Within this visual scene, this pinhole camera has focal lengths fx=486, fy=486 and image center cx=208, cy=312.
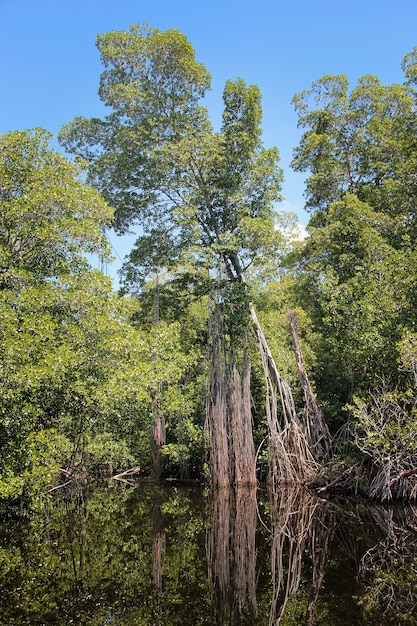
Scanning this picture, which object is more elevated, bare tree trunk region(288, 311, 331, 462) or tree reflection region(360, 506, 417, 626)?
bare tree trunk region(288, 311, 331, 462)

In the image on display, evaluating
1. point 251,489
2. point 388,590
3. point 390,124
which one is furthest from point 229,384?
point 390,124

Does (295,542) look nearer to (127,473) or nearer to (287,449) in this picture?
(287,449)

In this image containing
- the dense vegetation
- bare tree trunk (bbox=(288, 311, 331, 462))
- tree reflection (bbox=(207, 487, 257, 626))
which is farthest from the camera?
bare tree trunk (bbox=(288, 311, 331, 462))

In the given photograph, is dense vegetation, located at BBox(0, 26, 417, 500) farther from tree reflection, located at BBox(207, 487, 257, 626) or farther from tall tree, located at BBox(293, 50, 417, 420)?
tree reflection, located at BBox(207, 487, 257, 626)

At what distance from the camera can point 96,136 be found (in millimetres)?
12773

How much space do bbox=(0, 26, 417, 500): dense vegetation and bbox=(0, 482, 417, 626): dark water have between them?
40.1 inches

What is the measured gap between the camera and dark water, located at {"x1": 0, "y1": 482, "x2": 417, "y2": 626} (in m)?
4.08

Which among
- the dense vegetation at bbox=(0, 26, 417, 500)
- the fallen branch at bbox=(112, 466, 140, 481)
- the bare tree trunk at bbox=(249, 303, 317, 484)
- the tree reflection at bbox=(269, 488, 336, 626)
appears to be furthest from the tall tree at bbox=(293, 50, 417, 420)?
the fallen branch at bbox=(112, 466, 140, 481)

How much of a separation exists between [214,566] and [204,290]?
7526 millimetres

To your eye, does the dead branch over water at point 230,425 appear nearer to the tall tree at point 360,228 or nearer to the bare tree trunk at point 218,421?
the bare tree trunk at point 218,421

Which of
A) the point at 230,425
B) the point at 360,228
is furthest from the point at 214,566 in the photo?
the point at 360,228

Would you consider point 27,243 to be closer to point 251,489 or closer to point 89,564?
point 89,564

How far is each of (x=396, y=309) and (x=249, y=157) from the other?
524cm

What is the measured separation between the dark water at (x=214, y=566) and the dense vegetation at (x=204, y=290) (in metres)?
1.02
